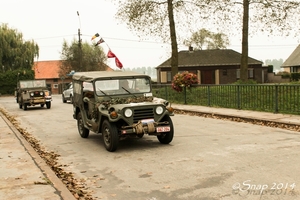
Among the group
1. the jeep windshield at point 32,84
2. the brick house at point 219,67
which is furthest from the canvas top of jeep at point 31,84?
the brick house at point 219,67

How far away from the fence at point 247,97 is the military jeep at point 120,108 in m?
6.76

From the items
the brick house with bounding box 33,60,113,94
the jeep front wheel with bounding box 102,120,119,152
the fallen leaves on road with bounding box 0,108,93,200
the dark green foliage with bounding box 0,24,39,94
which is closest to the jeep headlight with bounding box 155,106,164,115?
the jeep front wheel with bounding box 102,120,119,152

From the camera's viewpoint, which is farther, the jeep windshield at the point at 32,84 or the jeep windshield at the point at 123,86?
the jeep windshield at the point at 32,84

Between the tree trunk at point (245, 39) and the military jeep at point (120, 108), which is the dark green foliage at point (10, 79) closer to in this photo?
the tree trunk at point (245, 39)

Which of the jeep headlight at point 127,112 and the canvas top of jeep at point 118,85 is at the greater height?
the canvas top of jeep at point 118,85

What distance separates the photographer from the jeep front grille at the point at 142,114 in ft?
27.6

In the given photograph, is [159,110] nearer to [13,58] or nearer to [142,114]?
[142,114]

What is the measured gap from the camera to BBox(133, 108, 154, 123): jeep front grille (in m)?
8.42

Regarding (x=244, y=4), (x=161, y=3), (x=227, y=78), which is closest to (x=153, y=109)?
(x=244, y=4)

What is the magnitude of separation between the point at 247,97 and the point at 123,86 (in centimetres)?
855

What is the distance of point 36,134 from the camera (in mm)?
12281

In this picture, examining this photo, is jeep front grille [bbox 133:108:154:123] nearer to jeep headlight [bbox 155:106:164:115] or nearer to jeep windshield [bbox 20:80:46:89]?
jeep headlight [bbox 155:106:164:115]

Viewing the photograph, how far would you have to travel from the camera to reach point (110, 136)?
8367mm

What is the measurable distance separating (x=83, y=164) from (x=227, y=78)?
44.6 metres
